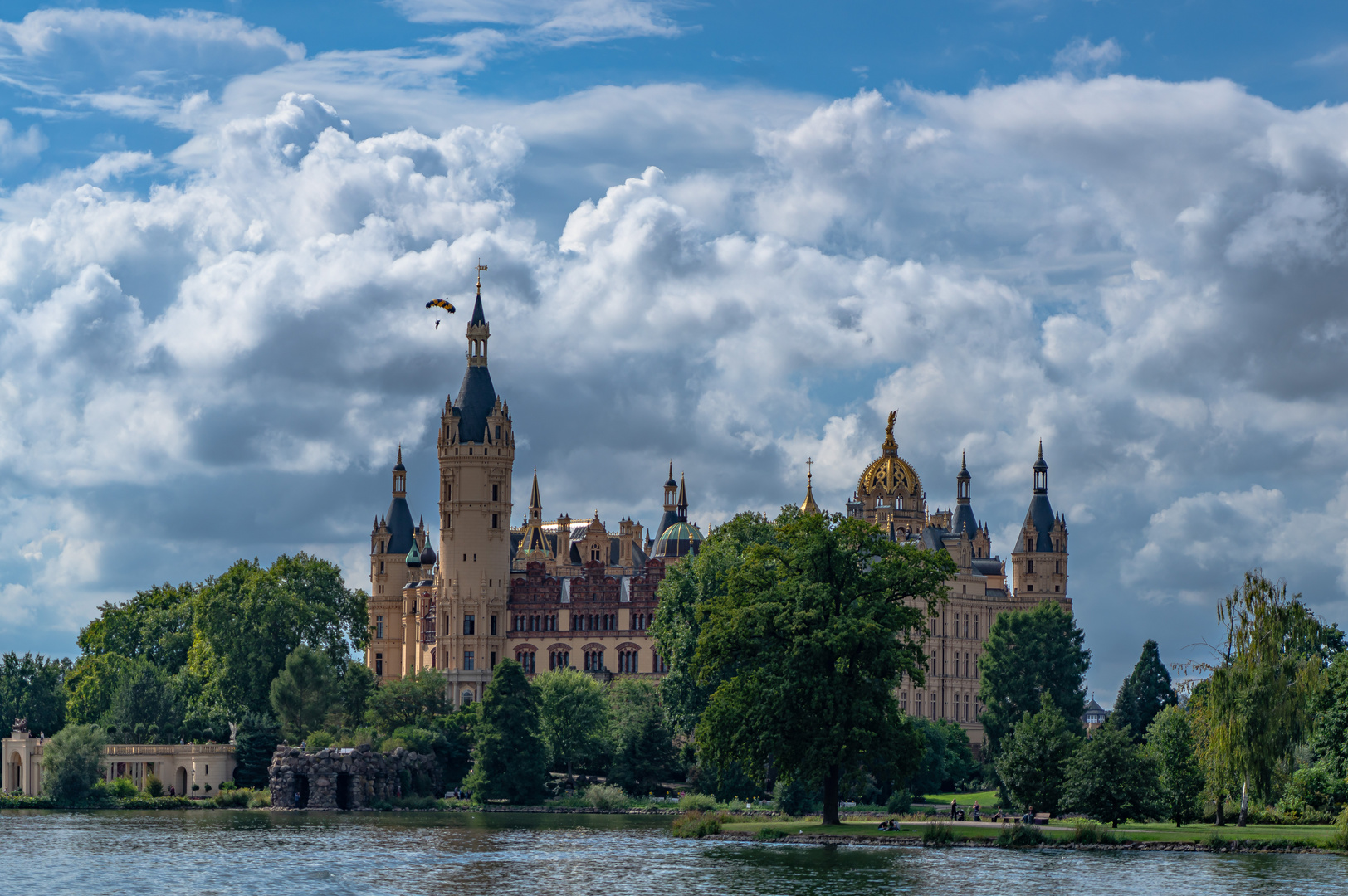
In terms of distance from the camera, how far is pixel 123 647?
146 metres

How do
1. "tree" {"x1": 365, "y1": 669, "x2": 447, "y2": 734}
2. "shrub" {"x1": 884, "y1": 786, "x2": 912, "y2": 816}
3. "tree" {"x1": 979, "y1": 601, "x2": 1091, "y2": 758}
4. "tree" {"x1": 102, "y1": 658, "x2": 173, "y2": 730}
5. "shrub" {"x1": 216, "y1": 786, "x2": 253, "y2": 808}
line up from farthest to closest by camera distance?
"tree" {"x1": 979, "y1": 601, "x2": 1091, "y2": 758} < "tree" {"x1": 365, "y1": 669, "x2": 447, "y2": 734} < "tree" {"x1": 102, "y1": 658, "x2": 173, "y2": 730} < "shrub" {"x1": 216, "y1": 786, "x2": 253, "y2": 808} < "shrub" {"x1": 884, "y1": 786, "x2": 912, "y2": 816}

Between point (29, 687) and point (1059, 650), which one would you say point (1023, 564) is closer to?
point (1059, 650)

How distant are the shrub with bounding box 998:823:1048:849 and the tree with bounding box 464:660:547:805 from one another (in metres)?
44.8

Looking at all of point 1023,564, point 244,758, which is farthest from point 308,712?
point 1023,564

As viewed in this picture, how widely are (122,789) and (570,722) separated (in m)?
27.0

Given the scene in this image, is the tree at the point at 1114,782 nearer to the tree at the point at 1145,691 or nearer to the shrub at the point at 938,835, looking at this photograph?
the shrub at the point at 938,835

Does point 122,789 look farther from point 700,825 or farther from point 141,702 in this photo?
point 700,825

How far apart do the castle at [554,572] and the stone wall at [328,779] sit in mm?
34532

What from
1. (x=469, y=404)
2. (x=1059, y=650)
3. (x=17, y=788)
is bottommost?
(x=17, y=788)

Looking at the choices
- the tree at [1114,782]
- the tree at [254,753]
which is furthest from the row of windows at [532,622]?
the tree at [1114,782]

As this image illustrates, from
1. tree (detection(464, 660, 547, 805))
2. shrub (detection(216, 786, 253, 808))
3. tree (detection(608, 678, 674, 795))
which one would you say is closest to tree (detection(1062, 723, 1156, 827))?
tree (detection(608, 678, 674, 795))

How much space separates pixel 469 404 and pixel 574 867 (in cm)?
9166

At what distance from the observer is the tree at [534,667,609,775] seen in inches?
4594

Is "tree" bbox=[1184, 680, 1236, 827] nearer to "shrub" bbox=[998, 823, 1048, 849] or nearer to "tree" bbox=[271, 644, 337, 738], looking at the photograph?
"shrub" bbox=[998, 823, 1048, 849]
